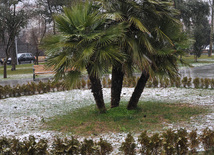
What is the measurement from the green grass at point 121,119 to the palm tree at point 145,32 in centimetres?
115

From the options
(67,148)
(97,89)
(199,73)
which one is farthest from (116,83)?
(199,73)

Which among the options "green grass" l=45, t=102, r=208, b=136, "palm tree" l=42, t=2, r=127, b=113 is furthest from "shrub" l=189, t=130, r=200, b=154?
"palm tree" l=42, t=2, r=127, b=113

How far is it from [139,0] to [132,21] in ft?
1.90

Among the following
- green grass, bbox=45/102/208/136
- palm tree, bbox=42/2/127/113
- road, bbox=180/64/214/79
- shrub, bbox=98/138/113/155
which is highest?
palm tree, bbox=42/2/127/113

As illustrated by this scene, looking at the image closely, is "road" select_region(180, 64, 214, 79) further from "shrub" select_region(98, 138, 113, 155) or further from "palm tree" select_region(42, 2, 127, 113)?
"shrub" select_region(98, 138, 113, 155)

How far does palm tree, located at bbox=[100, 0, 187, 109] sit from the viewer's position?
629 centimetres

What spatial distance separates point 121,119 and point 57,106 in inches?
120

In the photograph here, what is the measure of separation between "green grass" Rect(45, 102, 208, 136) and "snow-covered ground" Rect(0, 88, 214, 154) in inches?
12.6

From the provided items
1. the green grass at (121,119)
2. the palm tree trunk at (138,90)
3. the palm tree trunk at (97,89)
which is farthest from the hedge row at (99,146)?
the palm tree trunk at (138,90)

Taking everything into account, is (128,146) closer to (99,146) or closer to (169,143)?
(99,146)

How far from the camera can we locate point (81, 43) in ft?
20.2

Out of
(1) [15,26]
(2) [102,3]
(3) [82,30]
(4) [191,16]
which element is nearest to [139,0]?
(2) [102,3]

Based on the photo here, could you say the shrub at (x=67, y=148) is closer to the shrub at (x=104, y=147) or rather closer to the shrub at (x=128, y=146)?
the shrub at (x=104, y=147)

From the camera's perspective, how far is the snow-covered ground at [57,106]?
618cm
